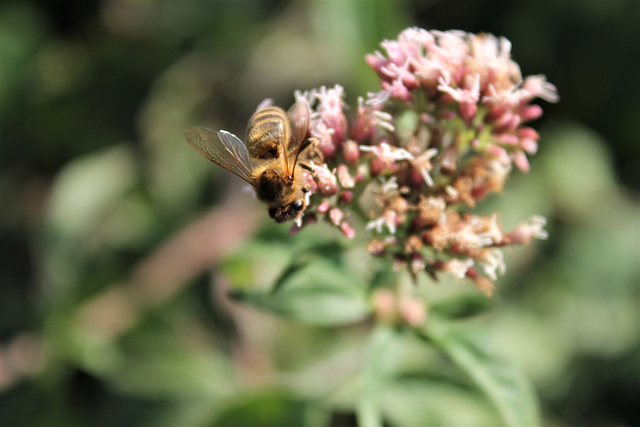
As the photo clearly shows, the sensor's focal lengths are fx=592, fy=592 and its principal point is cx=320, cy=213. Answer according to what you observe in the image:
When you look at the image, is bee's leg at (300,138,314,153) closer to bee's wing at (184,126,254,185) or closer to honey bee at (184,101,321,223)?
honey bee at (184,101,321,223)

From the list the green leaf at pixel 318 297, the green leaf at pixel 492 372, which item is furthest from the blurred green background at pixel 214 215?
the green leaf at pixel 492 372

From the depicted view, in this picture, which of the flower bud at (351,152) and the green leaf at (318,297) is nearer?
the flower bud at (351,152)

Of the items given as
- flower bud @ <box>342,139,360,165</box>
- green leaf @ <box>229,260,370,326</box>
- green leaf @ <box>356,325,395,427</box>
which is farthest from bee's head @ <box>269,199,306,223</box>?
green leaf @ <box>356,325,395,427</box>

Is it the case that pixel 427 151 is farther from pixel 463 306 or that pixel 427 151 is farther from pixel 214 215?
pixel 214 215

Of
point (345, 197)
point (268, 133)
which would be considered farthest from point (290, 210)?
point (268, 133)

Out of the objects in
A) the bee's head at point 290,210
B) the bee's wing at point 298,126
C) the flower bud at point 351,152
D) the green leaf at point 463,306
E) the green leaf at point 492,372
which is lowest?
the green leaf at point 492,372

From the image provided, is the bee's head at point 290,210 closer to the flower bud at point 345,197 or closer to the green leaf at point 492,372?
the flower bud at point 345,197

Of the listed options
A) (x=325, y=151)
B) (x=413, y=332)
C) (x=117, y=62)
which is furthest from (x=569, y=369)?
(x=117, y=62)
